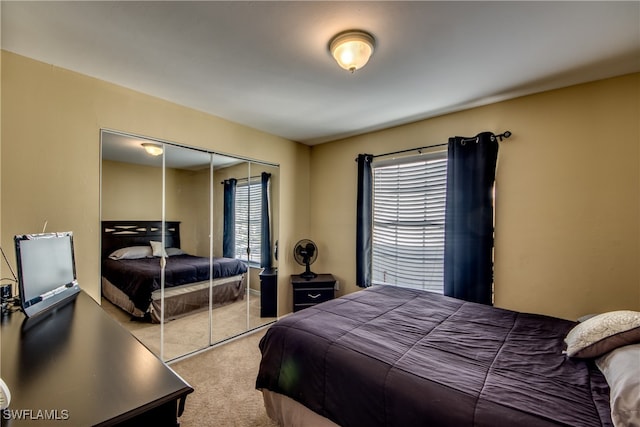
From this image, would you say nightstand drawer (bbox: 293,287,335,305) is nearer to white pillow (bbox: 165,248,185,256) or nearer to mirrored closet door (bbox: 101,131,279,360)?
mirrored closet door (bbox: 101,131,279,360)

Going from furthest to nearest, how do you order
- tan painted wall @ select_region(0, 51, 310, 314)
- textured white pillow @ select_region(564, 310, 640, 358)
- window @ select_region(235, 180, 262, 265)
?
1. window @ select_region(235, 180, 262, 265)
2. tan painted wall @ select_region(0, 51, 310, 314)
3. textured white pillow @ select_region(564, 310, 640, 358)

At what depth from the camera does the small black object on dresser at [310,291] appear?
349cm

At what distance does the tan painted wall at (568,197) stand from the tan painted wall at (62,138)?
2.99 metres

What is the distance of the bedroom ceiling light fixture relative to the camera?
1.60 m

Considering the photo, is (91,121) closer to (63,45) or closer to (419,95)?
(63,45)

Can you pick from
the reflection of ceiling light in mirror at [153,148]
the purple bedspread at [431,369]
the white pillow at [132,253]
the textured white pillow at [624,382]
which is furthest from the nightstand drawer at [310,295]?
the textured white pillow at [624,382]

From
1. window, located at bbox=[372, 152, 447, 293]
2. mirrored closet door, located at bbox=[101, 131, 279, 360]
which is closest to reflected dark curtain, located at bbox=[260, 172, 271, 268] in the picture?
mirrored closet door, located at bbox=[101, 131, 279, 360]

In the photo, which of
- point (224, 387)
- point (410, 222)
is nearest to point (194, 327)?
point (224, 387)

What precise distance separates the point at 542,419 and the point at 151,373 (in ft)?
4.53

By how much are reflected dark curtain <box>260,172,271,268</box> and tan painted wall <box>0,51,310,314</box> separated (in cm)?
111

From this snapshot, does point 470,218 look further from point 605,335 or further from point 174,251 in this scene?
point 174,251

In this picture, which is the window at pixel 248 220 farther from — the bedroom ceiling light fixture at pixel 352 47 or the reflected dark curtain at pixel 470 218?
the reflected dark curtain at pixel 470 218

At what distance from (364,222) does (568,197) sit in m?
1.89

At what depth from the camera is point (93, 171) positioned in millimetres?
2152
